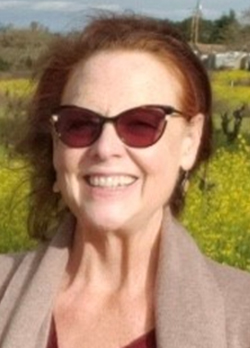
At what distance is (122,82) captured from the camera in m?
2.85

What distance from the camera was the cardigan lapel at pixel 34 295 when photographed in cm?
288

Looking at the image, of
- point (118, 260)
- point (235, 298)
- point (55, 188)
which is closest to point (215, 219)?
point (55, 188)

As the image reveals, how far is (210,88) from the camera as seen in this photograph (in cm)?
308

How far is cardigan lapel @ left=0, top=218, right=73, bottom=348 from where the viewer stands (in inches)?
113

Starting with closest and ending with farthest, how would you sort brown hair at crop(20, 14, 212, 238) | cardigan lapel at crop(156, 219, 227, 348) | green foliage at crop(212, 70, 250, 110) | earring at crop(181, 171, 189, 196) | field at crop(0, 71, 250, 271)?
cardigan lapel at crop(156, 219, 227, 348)
brown hair at crop(20, 14, 212, 238)
earring at crop(181, 171, 189, 196)
field at crop(0, 71, 250, 271)
green foliage at crop(212, 70, 250, 110)

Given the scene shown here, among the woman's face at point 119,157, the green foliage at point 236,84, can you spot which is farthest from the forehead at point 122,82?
the green foliage at point 236,84

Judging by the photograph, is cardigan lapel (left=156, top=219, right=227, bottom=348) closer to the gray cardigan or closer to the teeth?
the gray cardigan

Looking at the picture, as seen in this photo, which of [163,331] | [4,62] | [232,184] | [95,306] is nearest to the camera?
[163,331]

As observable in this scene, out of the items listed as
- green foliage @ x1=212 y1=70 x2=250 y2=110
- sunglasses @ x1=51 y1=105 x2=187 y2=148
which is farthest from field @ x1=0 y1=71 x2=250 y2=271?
green foliage @ x1=212 y1=70 x2=250 y2=110

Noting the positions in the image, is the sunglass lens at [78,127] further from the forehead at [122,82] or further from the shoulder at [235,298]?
the shoulder at [235,298]

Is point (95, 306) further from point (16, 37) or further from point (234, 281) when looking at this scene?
point (16, 37)

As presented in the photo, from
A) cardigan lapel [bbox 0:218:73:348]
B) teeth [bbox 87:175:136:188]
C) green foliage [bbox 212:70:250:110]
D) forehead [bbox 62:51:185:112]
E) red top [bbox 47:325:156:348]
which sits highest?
forehead [bbox 62:51:185:112]

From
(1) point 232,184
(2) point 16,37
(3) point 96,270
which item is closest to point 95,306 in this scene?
(3) point 96,270

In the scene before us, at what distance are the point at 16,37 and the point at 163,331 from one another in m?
7.63
